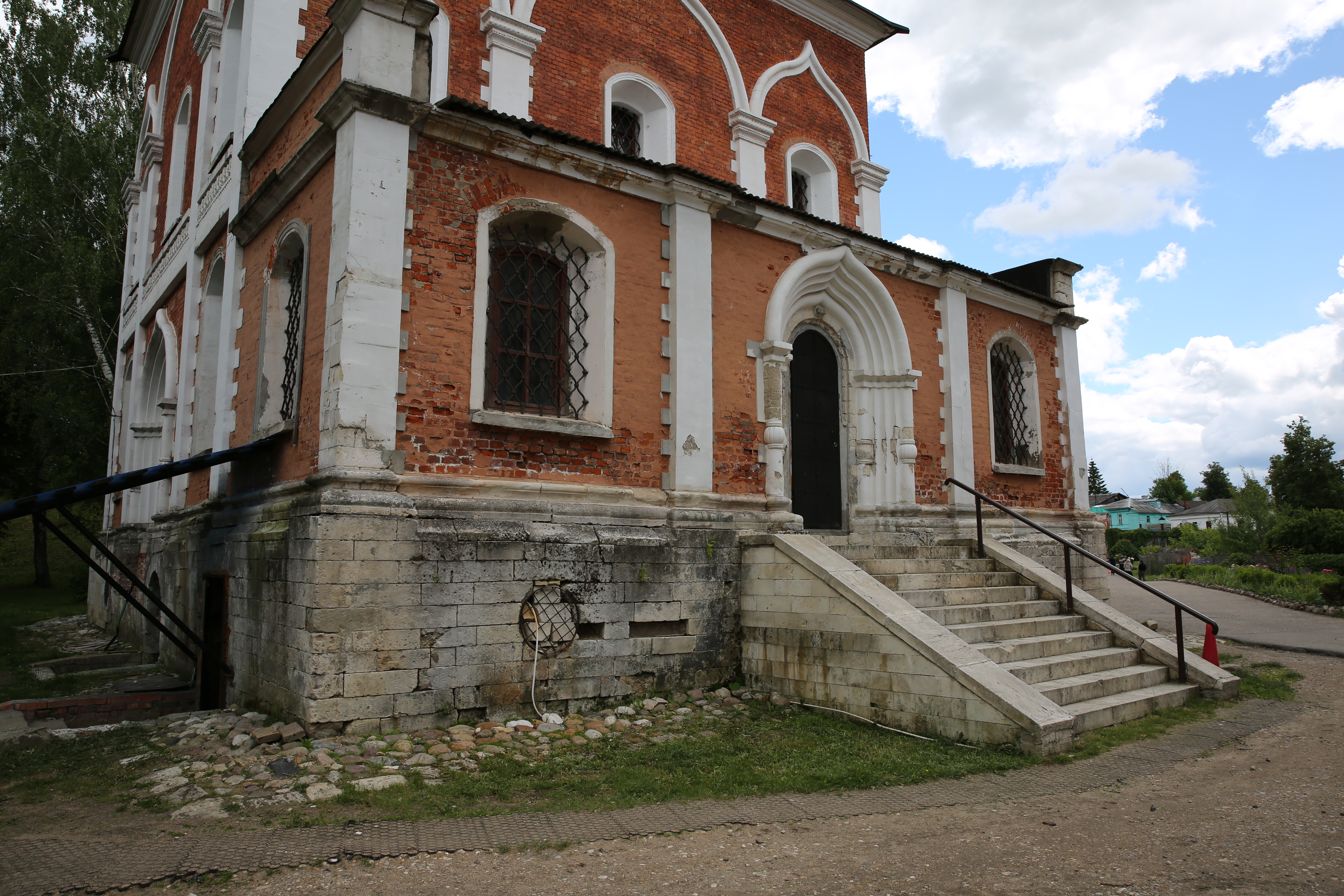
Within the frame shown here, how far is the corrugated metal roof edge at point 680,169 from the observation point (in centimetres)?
701

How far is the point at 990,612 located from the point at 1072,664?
2.84 feet

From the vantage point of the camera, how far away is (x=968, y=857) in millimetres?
4008

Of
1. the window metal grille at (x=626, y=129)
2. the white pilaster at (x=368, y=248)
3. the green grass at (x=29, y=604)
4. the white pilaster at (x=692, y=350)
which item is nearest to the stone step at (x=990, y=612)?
the white pilaster at (x=692, y=350)

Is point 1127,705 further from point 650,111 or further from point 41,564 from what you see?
point 41,564

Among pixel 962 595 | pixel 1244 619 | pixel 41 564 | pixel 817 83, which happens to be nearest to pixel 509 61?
pixel 817 83

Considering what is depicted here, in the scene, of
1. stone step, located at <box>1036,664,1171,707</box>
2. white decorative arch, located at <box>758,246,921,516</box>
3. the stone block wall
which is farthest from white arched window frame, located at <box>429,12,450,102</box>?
stone step, located at <box>1036,664,1171,707</box>

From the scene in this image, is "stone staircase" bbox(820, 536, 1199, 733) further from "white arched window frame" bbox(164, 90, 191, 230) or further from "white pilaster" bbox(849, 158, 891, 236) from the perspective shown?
"white arched window frame" bbox(164, 90, 191, 230)

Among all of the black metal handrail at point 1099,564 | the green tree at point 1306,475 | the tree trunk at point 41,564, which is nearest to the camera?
the black metal handrail at point 1099,564

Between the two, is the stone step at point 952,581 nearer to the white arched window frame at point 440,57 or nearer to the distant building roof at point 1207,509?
the white arched window frame at point 440,57

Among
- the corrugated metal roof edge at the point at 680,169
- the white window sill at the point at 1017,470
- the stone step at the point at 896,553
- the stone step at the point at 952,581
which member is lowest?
the stone step at the point at 952,581

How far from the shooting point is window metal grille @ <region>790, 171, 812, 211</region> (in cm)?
1325

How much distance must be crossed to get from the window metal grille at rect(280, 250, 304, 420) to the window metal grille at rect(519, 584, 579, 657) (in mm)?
2878

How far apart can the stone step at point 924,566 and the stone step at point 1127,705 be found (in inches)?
79.6

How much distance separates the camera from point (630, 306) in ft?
26.5
